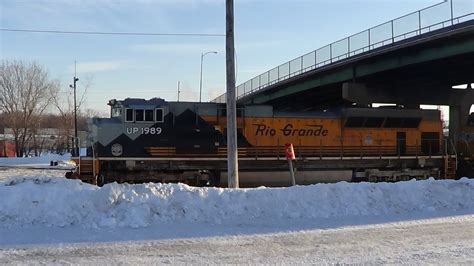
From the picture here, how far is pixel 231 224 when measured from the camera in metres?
8.88

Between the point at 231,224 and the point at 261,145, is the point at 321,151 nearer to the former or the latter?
the point at 261,145

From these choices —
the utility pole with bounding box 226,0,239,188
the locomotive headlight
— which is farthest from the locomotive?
the utility pole with bounding box 226,0,239,188

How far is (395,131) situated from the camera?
2162cm

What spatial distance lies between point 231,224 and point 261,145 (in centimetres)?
1062

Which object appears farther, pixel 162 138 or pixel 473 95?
pixel 473 95

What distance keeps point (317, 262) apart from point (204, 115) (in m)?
12.6

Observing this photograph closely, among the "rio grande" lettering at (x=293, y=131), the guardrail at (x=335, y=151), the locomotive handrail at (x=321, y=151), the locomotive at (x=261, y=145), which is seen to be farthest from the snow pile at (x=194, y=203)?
the "rio grande" lettering at (x=293, y=131)

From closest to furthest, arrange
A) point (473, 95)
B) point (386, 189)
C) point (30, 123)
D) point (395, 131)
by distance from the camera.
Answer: point (386, 189) → point (395, 131) → point (473, 95) → point (30, 123)

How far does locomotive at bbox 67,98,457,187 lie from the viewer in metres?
17.7

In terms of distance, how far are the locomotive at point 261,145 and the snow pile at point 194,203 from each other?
7.20 metres

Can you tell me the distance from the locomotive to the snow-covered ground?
23.6 feet

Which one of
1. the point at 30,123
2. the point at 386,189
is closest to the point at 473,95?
the point at 386,189

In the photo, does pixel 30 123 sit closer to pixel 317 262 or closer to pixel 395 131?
pixel 395 131

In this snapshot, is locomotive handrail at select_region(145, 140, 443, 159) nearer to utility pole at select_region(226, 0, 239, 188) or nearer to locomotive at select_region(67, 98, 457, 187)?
locomotive at select_region(67, 98, 457, 187)
